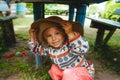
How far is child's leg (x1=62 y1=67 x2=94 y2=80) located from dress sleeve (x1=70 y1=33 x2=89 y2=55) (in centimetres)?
21

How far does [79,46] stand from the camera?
9.06ft

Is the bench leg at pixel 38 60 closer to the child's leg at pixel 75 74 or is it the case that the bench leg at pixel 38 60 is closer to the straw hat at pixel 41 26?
the straw hat at pixel 41 26

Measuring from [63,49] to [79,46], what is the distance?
22 centimetres

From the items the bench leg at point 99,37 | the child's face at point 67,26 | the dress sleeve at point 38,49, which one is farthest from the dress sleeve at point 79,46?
the bench leg at point 99,37

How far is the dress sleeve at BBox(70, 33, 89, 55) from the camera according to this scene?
2.75m

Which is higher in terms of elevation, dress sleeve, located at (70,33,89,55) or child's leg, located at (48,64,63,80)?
dress sleeve, located at (70,33,89,55)

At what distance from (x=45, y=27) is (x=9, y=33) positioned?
231 centimetres

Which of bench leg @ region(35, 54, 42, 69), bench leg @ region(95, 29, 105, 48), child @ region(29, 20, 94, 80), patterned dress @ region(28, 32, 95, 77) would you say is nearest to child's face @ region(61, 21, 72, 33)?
child @ region(29, 20, 94, 80)

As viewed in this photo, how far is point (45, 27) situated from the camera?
2863 millimetres

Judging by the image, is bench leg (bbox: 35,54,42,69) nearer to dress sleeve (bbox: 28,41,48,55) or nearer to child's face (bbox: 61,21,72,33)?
dress sleeve (bbox: 28,41,48,55)

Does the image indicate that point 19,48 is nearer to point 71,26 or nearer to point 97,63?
point 97,63

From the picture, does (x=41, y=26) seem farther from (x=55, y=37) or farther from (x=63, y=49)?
(x=63, y=49)

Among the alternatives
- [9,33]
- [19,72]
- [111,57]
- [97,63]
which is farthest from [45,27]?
[9,33]

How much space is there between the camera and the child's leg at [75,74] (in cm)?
263
